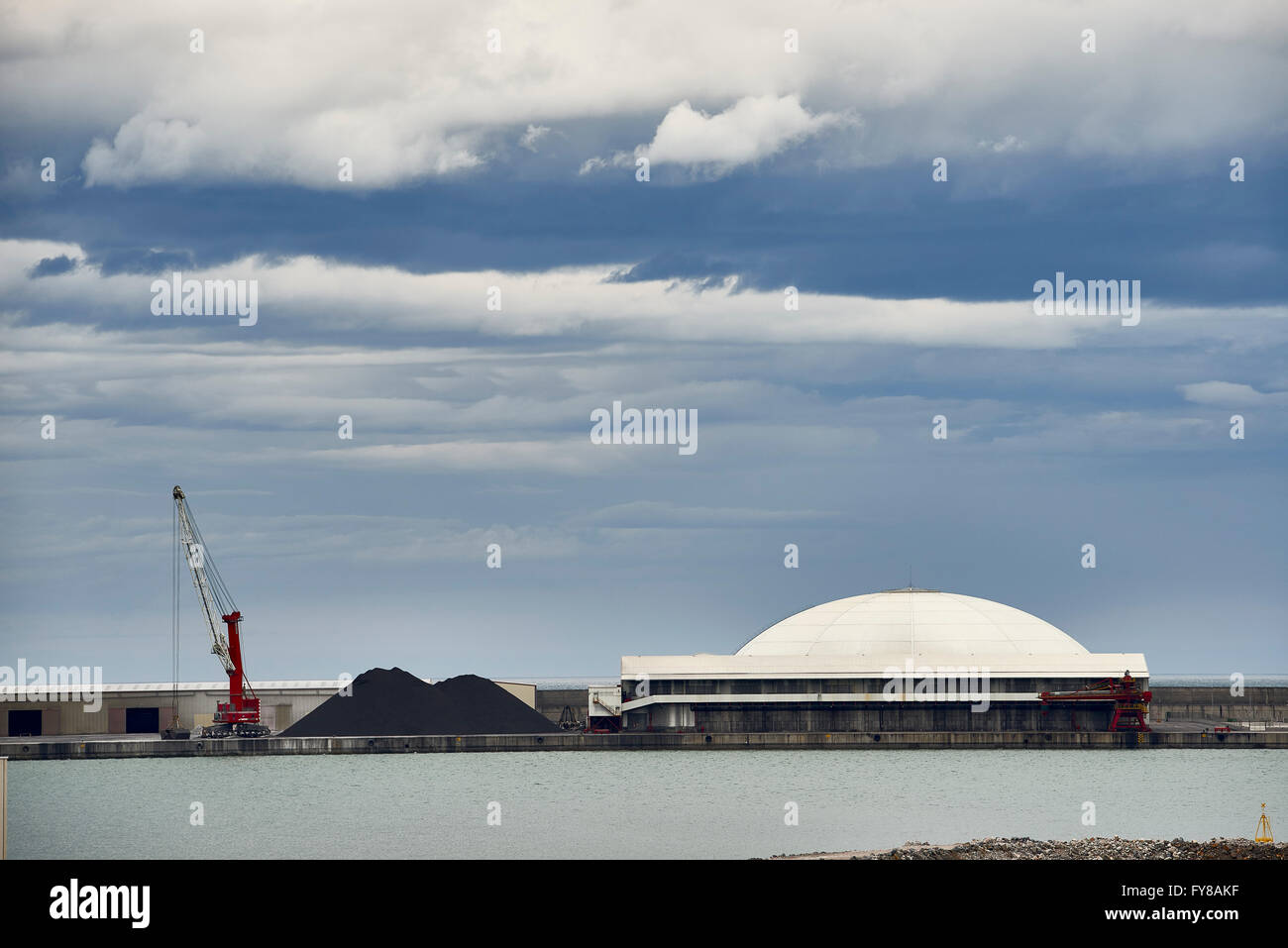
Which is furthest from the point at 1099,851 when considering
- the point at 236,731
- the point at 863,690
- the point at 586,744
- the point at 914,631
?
the point at 236,731

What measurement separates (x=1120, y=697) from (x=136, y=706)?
64784mm

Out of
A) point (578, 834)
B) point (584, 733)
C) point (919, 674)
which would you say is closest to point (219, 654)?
point (584, 733)

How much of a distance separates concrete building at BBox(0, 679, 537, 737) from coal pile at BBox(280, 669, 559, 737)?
26.0ft

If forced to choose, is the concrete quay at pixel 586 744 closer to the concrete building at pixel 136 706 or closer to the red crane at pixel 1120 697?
the red crane at pixel 1120 697

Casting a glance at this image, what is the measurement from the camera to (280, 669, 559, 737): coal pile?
100250mm

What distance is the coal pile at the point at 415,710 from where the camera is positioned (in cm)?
10025

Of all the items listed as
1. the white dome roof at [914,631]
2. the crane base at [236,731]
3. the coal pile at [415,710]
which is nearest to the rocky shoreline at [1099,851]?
the coal pile at [415,710]

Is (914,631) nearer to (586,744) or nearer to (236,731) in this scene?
(586,744)

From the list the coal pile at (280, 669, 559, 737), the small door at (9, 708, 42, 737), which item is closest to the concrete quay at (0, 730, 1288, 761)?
the coal pile at (280, 669, 559, 737)

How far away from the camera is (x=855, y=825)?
172 ft

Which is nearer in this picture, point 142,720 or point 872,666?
point 872,666

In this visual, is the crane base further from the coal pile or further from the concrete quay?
the concrete quay

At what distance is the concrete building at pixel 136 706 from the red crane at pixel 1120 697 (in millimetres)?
36626

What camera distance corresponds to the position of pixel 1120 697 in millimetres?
100625
